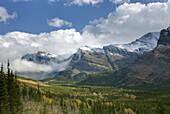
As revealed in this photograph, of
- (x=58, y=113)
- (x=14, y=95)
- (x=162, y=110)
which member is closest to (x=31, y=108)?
(x=58, y=113)

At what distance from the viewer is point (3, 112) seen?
252 ft

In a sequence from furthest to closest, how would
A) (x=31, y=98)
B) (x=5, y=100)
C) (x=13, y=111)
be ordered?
(x=31, y=98), (x=13, y=111), (x=5, y=100)

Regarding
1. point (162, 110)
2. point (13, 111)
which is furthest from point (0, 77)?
point (162, 110)

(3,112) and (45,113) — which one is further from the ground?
(3,112)

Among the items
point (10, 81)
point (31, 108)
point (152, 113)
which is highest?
point (10, 81)

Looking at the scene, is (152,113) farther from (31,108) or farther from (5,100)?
(5,100)

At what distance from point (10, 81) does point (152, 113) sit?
6548 inches

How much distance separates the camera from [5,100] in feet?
274

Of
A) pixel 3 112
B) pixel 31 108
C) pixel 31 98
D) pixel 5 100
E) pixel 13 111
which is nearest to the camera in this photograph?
pixel 3 112

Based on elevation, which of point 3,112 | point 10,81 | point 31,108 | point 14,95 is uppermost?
point 10,81

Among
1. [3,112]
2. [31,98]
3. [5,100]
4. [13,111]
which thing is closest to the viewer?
[3,112]

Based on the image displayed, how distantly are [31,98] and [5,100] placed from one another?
390 ft

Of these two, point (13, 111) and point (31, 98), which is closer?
point (13, 111)

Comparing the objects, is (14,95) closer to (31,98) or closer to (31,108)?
(31,108)
